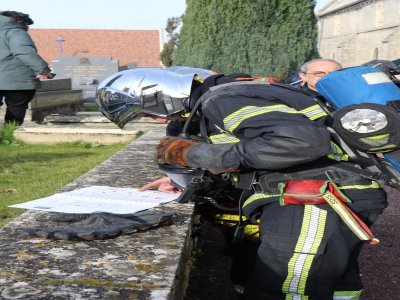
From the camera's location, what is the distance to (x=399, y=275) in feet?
13.9

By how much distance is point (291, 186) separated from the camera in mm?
2428

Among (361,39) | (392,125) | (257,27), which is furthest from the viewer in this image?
(361,39)

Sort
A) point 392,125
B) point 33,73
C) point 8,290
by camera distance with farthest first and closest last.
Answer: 1. point 33,73
2. point 392,125
3. point 8,290

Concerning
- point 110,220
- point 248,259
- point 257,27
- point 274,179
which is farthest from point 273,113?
point 257,27

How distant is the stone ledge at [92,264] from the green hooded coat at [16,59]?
5930 mm

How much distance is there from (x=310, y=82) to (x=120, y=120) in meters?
1.09

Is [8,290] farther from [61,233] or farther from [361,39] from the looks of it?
[361,39]

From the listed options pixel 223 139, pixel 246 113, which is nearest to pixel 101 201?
pixel 223 139

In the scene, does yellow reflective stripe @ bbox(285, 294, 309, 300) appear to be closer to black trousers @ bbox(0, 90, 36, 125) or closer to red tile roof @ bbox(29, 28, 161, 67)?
black trousers @ bbox(0, 90, 36, 125)

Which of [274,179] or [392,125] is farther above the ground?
[392,125]

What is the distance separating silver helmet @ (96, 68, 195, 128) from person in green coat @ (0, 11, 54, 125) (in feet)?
17.5

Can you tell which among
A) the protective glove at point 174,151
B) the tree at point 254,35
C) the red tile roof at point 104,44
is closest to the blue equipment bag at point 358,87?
the protective glove at point 174,151

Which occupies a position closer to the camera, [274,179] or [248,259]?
[274,179]

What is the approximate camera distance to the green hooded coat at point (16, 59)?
325 inches
